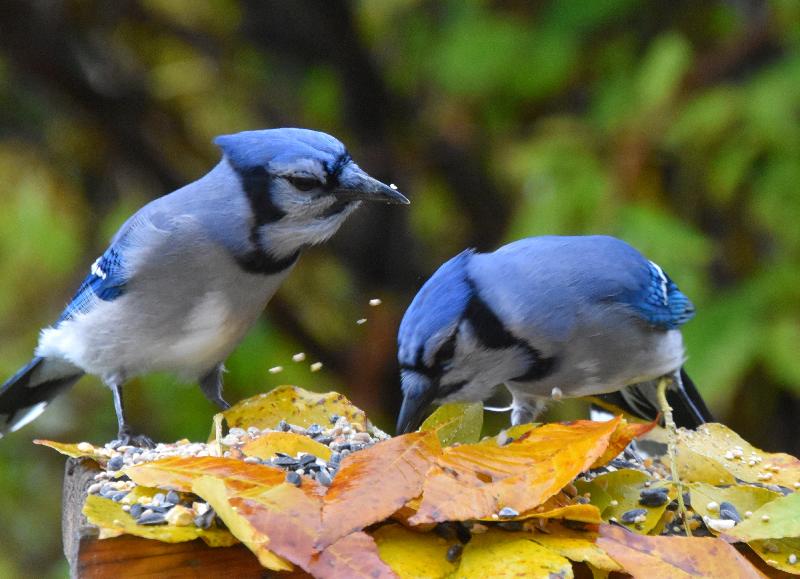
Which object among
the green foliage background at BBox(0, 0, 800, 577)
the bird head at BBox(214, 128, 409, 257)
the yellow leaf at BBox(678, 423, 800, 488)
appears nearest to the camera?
the yellow leaf at BBox(678, 423, 800, 488)

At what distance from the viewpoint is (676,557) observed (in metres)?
1.22

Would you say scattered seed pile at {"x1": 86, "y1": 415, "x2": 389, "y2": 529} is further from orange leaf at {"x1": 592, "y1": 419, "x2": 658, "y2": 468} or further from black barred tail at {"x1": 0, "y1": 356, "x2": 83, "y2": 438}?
black barred tail at {"x1": 0, "y1": 356, "x2": 83, "y2": 438}

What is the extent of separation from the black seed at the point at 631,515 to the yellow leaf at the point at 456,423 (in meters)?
0.28

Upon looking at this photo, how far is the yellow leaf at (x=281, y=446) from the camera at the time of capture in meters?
1.43

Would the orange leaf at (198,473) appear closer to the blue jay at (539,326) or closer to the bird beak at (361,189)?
the blue jay at (539,326)

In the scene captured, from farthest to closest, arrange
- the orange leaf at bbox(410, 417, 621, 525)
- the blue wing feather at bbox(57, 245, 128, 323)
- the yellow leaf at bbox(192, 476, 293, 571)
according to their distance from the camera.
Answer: the blue wing feather at bbox(57, 245, 128, 323)
the orange leaf at bbox(410, 417, 621, 525)
the yellow leaf at bbox(192, 476, 293, 571)

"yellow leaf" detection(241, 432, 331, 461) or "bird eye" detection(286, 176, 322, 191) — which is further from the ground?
"bird eye" detection(286, 176, 322, 191)

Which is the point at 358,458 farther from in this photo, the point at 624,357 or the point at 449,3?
the point at 449,3

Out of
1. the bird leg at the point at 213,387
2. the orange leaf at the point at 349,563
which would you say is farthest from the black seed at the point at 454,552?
the bird leg at the point at 213,387

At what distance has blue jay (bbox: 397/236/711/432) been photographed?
5.32 feet

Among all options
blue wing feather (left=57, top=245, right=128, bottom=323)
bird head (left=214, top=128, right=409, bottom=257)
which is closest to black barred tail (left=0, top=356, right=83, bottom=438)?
blue wing feather (left=57, top=245, right=128, bottom=323)

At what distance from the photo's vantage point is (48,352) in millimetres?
2115

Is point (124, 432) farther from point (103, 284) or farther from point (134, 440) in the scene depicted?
point (103, 284)

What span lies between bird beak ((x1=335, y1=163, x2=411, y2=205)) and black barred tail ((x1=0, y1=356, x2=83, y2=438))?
76 cm
